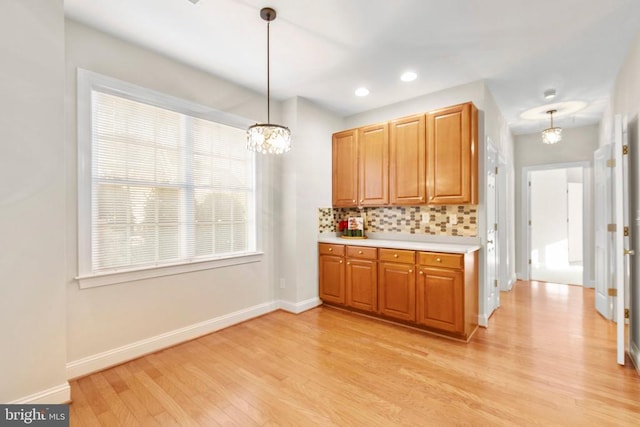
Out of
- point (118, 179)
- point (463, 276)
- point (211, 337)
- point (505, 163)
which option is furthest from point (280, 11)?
point (505, 163)

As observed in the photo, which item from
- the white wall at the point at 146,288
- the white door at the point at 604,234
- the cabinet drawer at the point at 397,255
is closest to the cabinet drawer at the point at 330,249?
the cabinet drawer at the point at 397,255

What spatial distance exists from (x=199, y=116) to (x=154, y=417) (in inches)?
104

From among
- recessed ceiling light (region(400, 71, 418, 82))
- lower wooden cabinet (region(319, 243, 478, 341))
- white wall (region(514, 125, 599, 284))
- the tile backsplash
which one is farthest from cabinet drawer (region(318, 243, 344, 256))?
white wall (region(514, 125, 599, 284))

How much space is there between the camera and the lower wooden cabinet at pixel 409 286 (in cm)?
292

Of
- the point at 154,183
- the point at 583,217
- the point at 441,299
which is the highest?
the point at 154,183

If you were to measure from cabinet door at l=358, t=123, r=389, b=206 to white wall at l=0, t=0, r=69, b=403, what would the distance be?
10.1 feet

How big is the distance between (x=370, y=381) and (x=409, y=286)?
1.24m

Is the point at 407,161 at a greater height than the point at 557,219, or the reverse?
the point at 407,161

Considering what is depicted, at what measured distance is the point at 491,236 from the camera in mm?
3711

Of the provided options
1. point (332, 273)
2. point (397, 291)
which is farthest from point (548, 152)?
point (332, 273)

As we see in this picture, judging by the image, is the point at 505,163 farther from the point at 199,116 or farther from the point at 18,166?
the point at 18,166

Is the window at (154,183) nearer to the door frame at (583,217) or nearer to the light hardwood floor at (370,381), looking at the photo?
the light hardwood floor at (370,381)

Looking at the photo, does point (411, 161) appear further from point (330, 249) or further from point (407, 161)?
point (330, 249)

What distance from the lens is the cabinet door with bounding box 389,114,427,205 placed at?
3.46 m
